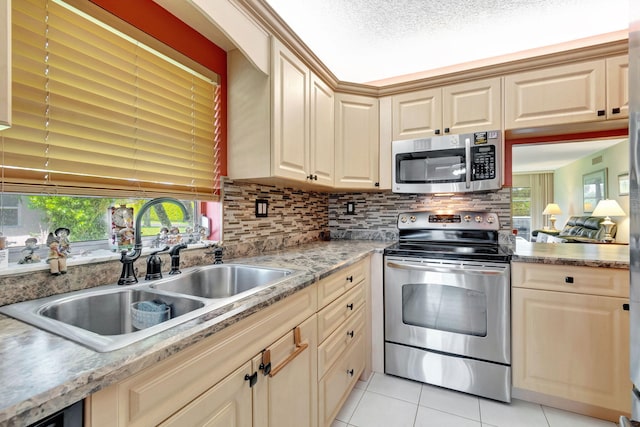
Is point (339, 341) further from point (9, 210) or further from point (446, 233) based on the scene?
point (9, 210)

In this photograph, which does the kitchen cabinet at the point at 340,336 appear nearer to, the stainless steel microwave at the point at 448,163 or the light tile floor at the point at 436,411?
the light tile floor at the point at 436,411

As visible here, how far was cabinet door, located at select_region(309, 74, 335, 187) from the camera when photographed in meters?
2.04

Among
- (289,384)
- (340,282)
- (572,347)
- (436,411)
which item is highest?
(340,282)

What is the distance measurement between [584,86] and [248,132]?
2.19 metres

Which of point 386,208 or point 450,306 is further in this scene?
point 386,208

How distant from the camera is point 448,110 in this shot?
7.39 ft

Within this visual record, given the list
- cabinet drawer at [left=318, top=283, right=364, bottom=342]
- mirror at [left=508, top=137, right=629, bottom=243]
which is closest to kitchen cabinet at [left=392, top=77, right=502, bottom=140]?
mirror at [left=508, top=137, right=629, bottom=243]

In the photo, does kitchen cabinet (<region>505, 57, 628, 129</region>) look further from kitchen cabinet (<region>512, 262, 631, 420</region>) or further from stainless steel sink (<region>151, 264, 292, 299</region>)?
stainless steel sink (<region>151, 264, 292, 299</region>)

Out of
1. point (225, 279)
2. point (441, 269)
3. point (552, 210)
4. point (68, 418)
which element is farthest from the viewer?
point (552, 210)

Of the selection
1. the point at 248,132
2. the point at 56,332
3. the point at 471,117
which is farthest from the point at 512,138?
the point at 56,332

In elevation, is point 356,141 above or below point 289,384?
above

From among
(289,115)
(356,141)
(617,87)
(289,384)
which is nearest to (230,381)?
(289,384)

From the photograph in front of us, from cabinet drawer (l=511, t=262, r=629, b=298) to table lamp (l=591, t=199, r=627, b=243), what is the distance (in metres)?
0.90

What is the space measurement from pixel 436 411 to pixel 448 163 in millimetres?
1643
